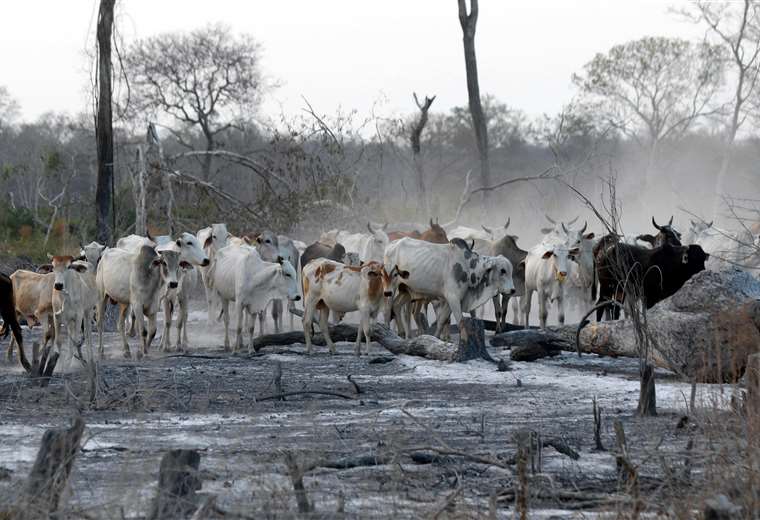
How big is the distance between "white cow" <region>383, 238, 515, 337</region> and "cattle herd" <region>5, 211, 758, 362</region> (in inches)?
0.6

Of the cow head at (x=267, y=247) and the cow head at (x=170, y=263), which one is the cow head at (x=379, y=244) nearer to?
the cow head at (x=267, y=247)

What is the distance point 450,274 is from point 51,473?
42.7ft

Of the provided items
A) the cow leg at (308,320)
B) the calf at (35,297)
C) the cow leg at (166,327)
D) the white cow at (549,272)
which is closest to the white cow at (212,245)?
the cow leg at (166,327)

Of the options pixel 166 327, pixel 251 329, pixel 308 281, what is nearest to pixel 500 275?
pixel 308 281

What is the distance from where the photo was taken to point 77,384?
12695 millimetres

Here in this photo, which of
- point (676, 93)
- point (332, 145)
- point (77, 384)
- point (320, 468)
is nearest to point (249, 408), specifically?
point (77, 384)

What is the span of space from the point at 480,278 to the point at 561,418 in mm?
8789

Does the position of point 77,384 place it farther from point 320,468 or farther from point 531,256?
point 531,256

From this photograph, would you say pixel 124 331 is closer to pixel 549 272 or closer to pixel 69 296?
pixel 69 296

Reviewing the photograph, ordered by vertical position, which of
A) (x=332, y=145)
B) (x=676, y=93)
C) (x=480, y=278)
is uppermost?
(x=676, y=93)

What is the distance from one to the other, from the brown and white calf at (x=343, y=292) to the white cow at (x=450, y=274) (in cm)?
116

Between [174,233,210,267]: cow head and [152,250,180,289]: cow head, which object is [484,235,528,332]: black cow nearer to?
[174,233,210,267]: cow head

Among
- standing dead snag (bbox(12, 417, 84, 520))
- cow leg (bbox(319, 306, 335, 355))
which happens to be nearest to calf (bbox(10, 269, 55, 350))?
cow leg (bbox(319, 306, 335, 355))

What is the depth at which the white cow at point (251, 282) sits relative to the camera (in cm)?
1836
